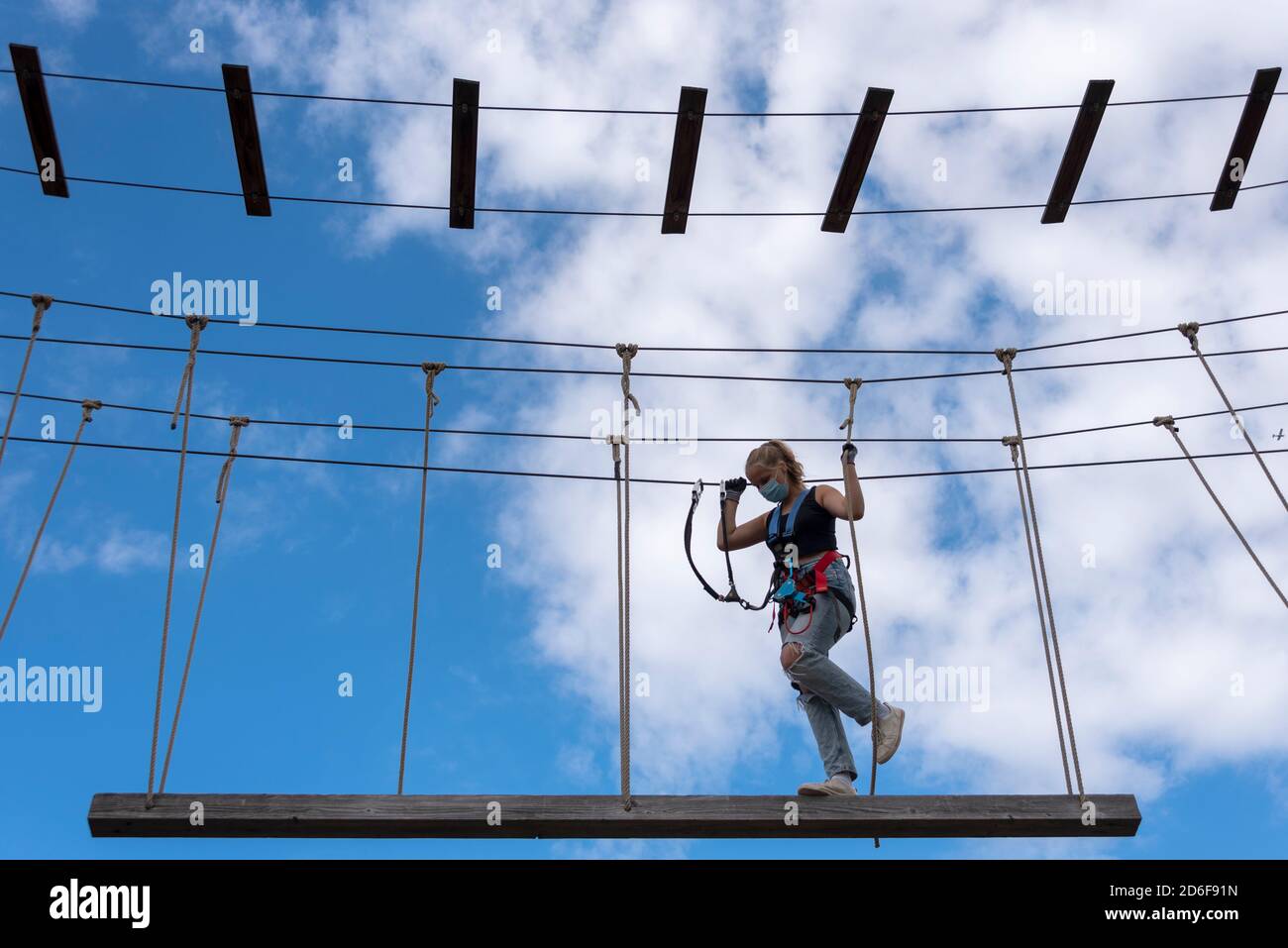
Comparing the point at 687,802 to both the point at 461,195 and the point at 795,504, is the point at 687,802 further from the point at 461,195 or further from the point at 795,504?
the point at 461,195

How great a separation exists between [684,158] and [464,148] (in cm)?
93

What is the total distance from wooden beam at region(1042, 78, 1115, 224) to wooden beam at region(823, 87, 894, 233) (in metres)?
0.84

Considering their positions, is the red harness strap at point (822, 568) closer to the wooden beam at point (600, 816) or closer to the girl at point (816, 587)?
the girl at point (816, 587)

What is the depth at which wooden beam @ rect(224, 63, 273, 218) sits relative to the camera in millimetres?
6527

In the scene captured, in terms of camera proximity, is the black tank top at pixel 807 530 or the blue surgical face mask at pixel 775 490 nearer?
the black tank top at pixel 807 530

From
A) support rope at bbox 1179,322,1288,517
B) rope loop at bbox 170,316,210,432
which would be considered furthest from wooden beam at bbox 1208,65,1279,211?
rope loop at bbox 170,316,210,432

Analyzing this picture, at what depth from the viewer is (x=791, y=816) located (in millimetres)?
5523

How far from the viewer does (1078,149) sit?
22.6ft

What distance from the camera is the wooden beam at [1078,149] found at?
6.71 m

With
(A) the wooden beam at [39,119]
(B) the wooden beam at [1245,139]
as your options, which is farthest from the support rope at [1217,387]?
(A) the wooden beam at [39,119]

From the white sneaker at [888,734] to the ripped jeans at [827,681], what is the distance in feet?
0.22

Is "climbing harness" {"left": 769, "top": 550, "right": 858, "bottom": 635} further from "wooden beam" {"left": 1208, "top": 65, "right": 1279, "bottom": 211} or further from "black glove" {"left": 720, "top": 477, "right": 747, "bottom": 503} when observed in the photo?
"wooden beam" {"left": 1208, "top": 65, "right": 1279, "bottom": 211}

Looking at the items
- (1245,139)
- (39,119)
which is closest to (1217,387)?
(1245,139)
